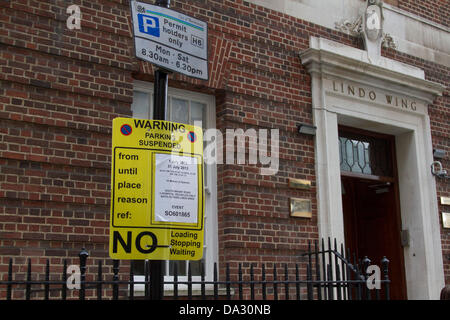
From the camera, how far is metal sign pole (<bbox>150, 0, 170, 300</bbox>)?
3.89m

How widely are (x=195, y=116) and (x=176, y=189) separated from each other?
14.1 ft

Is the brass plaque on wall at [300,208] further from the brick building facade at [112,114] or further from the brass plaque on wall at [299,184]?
the brass plaque on wall at [299,184]

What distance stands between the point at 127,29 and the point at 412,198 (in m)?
5.61

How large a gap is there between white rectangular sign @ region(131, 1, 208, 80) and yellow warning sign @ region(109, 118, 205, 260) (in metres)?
0.45

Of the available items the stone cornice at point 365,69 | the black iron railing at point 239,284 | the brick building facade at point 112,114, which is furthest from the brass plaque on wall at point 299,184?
the stone cornice at point 365,69

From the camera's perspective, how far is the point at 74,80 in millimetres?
6957

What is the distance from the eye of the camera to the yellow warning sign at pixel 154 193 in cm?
381

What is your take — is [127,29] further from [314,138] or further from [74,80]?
[314,138]

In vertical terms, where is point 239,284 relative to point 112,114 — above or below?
below

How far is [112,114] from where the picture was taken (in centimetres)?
715

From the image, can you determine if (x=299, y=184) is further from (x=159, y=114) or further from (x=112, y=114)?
(x=159, y=114)

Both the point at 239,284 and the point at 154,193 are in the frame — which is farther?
the point at 239,284

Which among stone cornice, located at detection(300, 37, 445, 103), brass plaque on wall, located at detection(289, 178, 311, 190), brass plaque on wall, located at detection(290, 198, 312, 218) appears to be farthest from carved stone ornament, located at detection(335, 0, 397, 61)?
brass plaque on wall, located at detection(290, 198, 312, 218)

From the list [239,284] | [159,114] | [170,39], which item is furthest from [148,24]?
[239,284]
